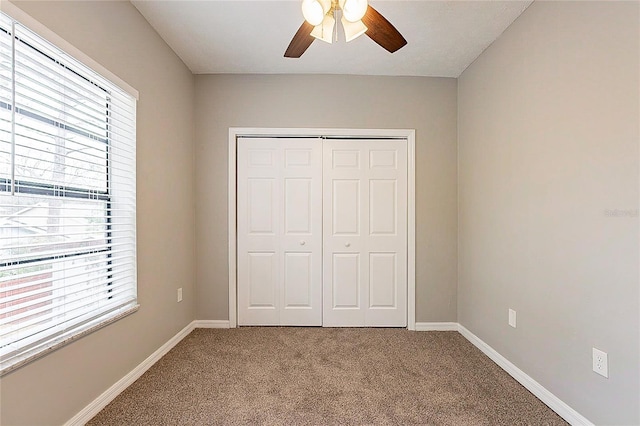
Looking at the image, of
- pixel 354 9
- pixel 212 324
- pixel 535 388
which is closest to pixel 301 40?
pixel 354 9

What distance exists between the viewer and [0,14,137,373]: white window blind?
4.70 ft

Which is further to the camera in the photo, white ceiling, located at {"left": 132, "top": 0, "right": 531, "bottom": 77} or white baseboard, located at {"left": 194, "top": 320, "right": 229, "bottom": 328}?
white baseboard, located at {"left": 194, "top": 320, "right": 229, "bottom": 328}

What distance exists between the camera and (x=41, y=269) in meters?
1.61

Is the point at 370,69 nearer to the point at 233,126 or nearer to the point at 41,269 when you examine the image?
the point at 233,126

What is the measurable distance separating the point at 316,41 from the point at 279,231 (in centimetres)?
180

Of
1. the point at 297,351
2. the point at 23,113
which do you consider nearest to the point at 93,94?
the point at 23,113

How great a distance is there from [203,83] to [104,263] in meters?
2.12

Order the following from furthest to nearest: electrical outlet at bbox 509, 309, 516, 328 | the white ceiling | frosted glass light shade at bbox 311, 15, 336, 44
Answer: electrical outlet at bbox 509, 309, 516, 328, the white ceiling, frosted glass light shade at bbox 311, 15, 336, 44

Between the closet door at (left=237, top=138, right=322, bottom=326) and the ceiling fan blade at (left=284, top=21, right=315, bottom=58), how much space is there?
54.4 inches

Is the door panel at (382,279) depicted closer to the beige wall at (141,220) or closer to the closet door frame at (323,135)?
the closet door frame at (323,135)

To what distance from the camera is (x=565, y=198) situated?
76.7 inches

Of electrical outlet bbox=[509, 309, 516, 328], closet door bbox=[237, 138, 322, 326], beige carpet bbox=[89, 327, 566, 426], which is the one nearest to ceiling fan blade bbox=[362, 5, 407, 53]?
closet door bbox=[237, 138, 322, 326]

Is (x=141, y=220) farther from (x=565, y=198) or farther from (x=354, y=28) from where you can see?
(x=565, y=198)

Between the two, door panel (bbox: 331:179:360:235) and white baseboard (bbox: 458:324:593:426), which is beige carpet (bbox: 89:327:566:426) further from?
door panel (bbox: 331:179:360:235)
